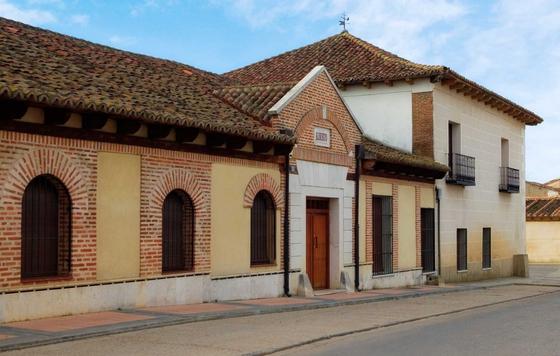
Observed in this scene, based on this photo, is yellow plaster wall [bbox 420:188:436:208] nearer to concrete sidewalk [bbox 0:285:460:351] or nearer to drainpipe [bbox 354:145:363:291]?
drainpipe [bbox 354:145:363:291]


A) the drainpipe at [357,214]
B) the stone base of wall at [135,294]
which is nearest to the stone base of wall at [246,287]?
the stone base of wall at [135,294]

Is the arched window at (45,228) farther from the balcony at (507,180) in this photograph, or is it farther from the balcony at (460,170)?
the balcony at (507,180)

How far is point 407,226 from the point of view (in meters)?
24.3

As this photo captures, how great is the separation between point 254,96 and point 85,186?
6783mm

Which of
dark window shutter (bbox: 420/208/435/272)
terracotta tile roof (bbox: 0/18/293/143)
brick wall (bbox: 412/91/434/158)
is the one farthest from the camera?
dark window shutter (bbox: 420/208/435/272)

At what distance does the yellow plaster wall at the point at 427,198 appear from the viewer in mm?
25391

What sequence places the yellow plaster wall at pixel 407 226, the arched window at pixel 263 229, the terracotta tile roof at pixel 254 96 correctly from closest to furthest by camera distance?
the arched window at pixel 263 229 → the terracotta tile roof at pixel 254 96 → the yellow plaster wall at pixel 407 226

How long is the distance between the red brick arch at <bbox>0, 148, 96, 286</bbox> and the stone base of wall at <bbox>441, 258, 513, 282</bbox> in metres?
15.4

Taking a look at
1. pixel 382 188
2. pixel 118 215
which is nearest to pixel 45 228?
pixel 118 215

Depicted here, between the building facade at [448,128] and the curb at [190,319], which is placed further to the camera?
the building facade at [448,128]

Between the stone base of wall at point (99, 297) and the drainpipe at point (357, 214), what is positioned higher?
the drainpipe at point (357, 214)

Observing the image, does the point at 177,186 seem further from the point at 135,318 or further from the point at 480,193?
the point at 480,193

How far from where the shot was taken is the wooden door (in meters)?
20.4

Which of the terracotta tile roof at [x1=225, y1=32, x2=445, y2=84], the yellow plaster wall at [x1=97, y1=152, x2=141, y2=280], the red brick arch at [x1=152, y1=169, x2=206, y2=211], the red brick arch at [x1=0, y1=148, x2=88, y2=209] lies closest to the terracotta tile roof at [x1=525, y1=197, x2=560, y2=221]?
the terracotta tile roof at [x1=225, y1=32, x2=445, y2=84]
